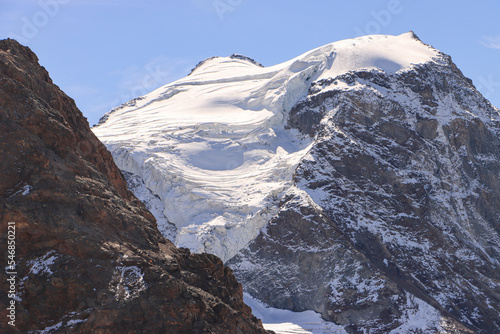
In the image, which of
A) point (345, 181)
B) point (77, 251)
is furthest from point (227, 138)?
point (77, 251)

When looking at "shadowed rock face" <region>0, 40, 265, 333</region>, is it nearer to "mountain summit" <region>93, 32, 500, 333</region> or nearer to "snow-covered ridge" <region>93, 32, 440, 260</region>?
"mountain summit" <region>93, 32, 500, 333</region>

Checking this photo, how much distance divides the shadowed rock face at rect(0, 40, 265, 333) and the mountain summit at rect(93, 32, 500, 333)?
3501 inches

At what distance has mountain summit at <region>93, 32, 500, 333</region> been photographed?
433 ft

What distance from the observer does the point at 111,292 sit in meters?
33.5

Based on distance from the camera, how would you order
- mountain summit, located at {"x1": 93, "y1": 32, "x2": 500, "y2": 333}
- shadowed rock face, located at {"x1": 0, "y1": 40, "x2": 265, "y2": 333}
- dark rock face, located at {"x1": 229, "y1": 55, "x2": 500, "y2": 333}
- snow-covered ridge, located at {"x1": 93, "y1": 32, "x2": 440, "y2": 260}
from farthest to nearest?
snow-covered ridge, located at {"x1": 93, "y1": 32, "x2": 440, "y2": 260}, mountain summit, located at {"x1": 93, "y1": 32, "x2": 500, "y2": 333}, dark rock face, located at {"x1": 229, "y1": 55, "x2": 500, "y2": 333}, shadowed rock face, located at {"x1": 0, "y1": 40, "x2": 265, "y2": 333}

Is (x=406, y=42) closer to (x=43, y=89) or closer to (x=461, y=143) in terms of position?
(x=461, y=143)

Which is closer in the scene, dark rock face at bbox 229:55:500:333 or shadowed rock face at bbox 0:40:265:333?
shadowed rock face at bbox 0:40:265:333

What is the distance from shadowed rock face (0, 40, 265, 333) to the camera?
32.9 meters

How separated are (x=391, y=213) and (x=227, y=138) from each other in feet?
109

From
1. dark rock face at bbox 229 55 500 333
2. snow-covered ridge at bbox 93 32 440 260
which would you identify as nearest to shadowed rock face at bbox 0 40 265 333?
dark rock face at bbox 229 55 500 333

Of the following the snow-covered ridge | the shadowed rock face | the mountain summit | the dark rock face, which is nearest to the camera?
the shadowed rock face

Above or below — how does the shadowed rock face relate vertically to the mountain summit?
below

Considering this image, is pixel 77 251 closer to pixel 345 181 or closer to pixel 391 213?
pixel 391 213

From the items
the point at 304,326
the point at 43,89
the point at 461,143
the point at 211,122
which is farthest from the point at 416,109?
the point at 43,89
